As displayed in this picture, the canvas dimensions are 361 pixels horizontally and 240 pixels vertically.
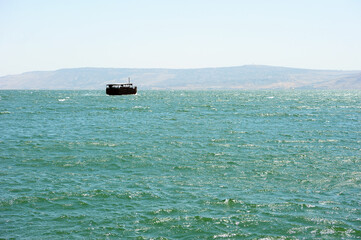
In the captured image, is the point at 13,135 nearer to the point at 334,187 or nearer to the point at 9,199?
the point at 9,199

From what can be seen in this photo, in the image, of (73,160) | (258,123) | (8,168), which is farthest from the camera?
(258,123)

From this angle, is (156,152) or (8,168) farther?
(156,152)

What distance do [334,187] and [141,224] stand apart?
11.4 m

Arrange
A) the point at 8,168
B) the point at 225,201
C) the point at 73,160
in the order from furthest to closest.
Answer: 1. the point at 73,160
2. the point at 8,168
3. the point at 225,201

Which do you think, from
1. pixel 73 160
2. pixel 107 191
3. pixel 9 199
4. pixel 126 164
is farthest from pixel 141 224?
pixel 73 160

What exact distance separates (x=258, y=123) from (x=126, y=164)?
96.3 feet

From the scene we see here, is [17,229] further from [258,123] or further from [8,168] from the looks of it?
[258,123]

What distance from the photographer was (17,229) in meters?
13.8

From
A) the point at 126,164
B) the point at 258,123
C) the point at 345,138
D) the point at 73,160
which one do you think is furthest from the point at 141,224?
the point at 258,123

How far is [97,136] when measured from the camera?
3688 centimetres

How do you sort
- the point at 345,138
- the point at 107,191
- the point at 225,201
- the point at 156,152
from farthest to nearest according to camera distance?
the point at 345,138, the point at 156,152, the point at 107,191, the point at 225,201

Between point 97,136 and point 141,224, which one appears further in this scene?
point 97,136

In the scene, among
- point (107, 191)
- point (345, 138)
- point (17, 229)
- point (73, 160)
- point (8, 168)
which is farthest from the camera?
point (345, 138)

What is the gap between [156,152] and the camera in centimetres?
2827
